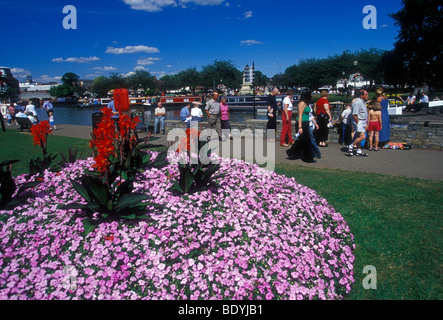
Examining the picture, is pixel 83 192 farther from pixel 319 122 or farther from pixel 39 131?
pixel 319 122

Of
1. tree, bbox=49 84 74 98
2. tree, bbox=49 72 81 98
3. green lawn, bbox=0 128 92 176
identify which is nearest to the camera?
green lawn, bbox=0 128 92 176

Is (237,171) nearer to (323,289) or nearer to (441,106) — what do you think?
(323,289)

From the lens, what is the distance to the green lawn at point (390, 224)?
10.7ft

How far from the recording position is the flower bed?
9.35 ft

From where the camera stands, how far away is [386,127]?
390 inches

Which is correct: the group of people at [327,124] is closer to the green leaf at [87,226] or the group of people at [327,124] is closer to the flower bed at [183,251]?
the flower bed at [183,251]

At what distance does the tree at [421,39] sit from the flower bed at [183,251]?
4367cm

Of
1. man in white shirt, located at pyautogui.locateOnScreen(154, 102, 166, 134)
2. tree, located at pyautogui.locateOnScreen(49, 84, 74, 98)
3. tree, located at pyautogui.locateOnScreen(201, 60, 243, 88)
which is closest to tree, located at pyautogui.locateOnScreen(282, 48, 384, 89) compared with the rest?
tree, located at pyautogui.locateOnScreen(201, 60, 243, 88)

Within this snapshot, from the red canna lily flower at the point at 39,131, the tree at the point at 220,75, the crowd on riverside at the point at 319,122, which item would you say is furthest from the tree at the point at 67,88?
the red canna lily flower at the point at 39,131

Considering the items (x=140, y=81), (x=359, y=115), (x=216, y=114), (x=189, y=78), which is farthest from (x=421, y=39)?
(x=140, y=81)

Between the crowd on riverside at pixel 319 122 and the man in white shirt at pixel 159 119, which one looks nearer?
the crowd on riverside at pixel 319 122

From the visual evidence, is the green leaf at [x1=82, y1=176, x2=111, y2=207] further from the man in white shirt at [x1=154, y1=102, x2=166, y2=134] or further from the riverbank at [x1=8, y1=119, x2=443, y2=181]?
the man in white shirt at [x1=154, y1=102, x2=166, y2=134]

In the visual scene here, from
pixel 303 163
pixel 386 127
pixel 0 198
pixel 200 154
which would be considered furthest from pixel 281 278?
pixel 386 127

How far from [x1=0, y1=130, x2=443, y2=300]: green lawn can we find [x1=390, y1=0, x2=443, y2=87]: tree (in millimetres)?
40349
